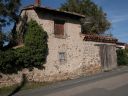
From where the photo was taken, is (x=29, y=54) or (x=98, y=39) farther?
(x=98, y=39)

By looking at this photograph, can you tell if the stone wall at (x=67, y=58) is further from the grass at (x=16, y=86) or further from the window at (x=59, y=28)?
the grass at (x=16, y=86)

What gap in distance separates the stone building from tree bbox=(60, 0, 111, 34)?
41.9ft

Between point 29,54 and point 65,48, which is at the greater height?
point 65,48

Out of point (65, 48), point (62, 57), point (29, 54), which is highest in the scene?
point (65, 48)

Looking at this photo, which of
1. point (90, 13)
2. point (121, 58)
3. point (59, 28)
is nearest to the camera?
point (59, 28)

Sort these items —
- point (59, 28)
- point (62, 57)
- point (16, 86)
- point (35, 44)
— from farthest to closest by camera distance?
1. point (59, 28)
2. point (62, 57)
3. point (35, 44)
4. point (16, 86)

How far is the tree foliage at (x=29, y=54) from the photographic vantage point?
19062 mm

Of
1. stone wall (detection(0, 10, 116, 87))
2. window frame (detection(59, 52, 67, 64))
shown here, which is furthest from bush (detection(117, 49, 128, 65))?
window frame (detection(59, 52, 67, 64))

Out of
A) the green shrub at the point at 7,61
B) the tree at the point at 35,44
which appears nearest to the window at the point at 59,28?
the tree at the point at 35,44

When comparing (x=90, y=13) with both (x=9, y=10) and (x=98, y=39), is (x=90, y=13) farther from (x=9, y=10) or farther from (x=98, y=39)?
(x=9, y=10)

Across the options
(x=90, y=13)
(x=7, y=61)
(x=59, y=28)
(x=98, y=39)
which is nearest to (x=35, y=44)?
(x=7, y=61)

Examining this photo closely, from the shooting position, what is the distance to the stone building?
73.5 ft

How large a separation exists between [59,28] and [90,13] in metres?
18.6

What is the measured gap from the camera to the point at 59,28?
2406cm
